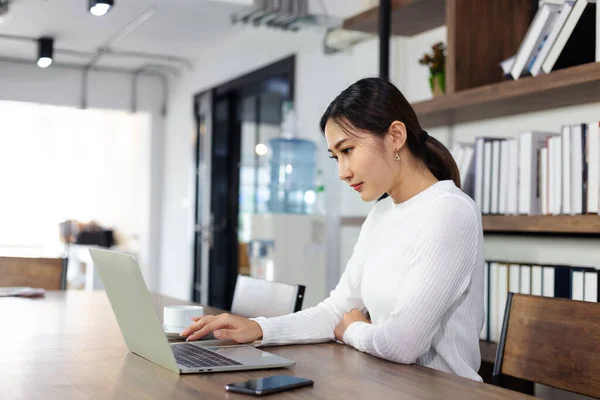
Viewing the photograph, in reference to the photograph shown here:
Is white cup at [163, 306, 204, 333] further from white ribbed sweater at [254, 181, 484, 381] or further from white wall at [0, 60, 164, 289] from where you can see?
white wall at [0, 60, 164, 289]

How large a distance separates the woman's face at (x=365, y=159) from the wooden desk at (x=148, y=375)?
1.15ft

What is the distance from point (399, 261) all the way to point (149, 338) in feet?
1.86

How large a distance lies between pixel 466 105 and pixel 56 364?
180cm

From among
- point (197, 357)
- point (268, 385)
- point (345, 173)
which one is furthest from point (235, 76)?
point (268, 385)

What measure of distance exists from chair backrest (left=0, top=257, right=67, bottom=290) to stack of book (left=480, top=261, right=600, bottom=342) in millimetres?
1519

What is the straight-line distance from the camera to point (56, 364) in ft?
4.06

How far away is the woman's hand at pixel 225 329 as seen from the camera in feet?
4.67

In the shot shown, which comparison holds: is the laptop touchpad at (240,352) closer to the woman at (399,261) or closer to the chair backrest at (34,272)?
the woman at (399,261)

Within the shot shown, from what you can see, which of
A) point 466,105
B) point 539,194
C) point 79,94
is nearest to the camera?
point 539,194

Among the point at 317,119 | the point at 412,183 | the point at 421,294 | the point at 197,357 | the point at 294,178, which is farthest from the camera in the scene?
the point at 294,178

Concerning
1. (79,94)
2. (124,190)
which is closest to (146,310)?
(79,94)

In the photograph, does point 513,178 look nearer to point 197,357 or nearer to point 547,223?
point 547,223

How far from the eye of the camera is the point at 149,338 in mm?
1221

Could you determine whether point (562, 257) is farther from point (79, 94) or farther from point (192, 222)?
point (79, 94)
